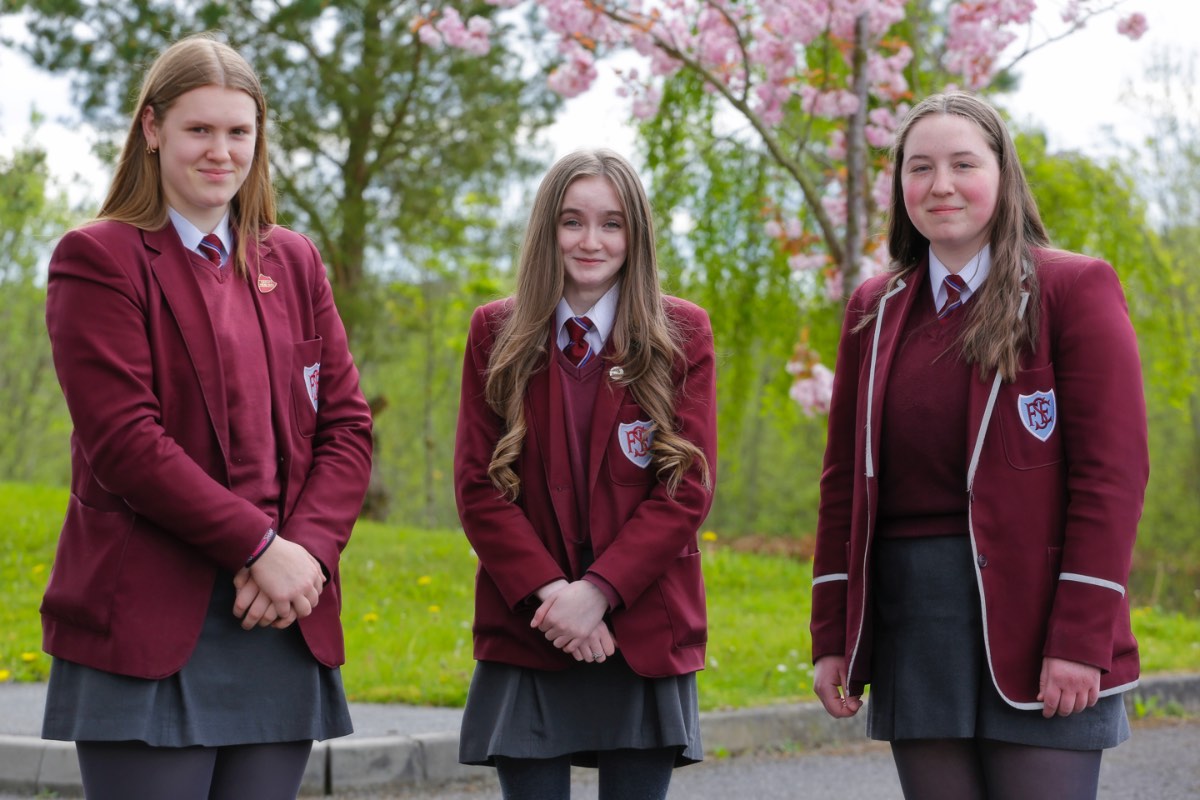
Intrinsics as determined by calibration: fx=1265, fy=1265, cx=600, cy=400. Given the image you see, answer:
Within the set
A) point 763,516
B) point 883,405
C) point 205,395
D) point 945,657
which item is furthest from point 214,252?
point 763,516

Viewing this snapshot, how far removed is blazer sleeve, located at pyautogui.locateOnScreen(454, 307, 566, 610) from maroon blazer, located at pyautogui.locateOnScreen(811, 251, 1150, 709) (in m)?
1.01

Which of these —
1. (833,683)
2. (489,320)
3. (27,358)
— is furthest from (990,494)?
(27,358)

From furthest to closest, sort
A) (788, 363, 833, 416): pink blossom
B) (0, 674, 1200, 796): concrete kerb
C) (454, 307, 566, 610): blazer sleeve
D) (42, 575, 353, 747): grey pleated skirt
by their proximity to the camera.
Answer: (788, 363, 833, 416): pink blossom, (0, 674, 1200, 796): concrete kerb, (454, 307, 566, 610): blazer sleeve, (42, 575, 353, 747): grey pleated skirt

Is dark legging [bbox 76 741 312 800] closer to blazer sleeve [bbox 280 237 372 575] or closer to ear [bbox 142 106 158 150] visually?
blazer sleeve [bbox 280 237 372 575]

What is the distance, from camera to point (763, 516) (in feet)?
109

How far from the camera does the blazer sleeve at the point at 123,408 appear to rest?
8.30 feet

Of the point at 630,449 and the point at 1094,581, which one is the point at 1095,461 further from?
the point at 630,449

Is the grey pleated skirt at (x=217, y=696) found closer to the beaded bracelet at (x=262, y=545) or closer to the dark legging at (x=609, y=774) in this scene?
the beaded bracelet at (x=262, y=545)

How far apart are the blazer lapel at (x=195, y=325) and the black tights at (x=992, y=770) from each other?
1.63m

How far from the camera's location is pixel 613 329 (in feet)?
10.5

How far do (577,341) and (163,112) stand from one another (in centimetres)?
111

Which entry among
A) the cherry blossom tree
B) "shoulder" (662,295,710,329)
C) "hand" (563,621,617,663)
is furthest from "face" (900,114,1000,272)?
the cherry blossom tree

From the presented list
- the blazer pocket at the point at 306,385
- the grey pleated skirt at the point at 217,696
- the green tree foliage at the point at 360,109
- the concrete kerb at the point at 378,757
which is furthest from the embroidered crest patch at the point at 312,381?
the green tree foliage at the point at 360,109

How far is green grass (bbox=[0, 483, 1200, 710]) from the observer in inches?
261
